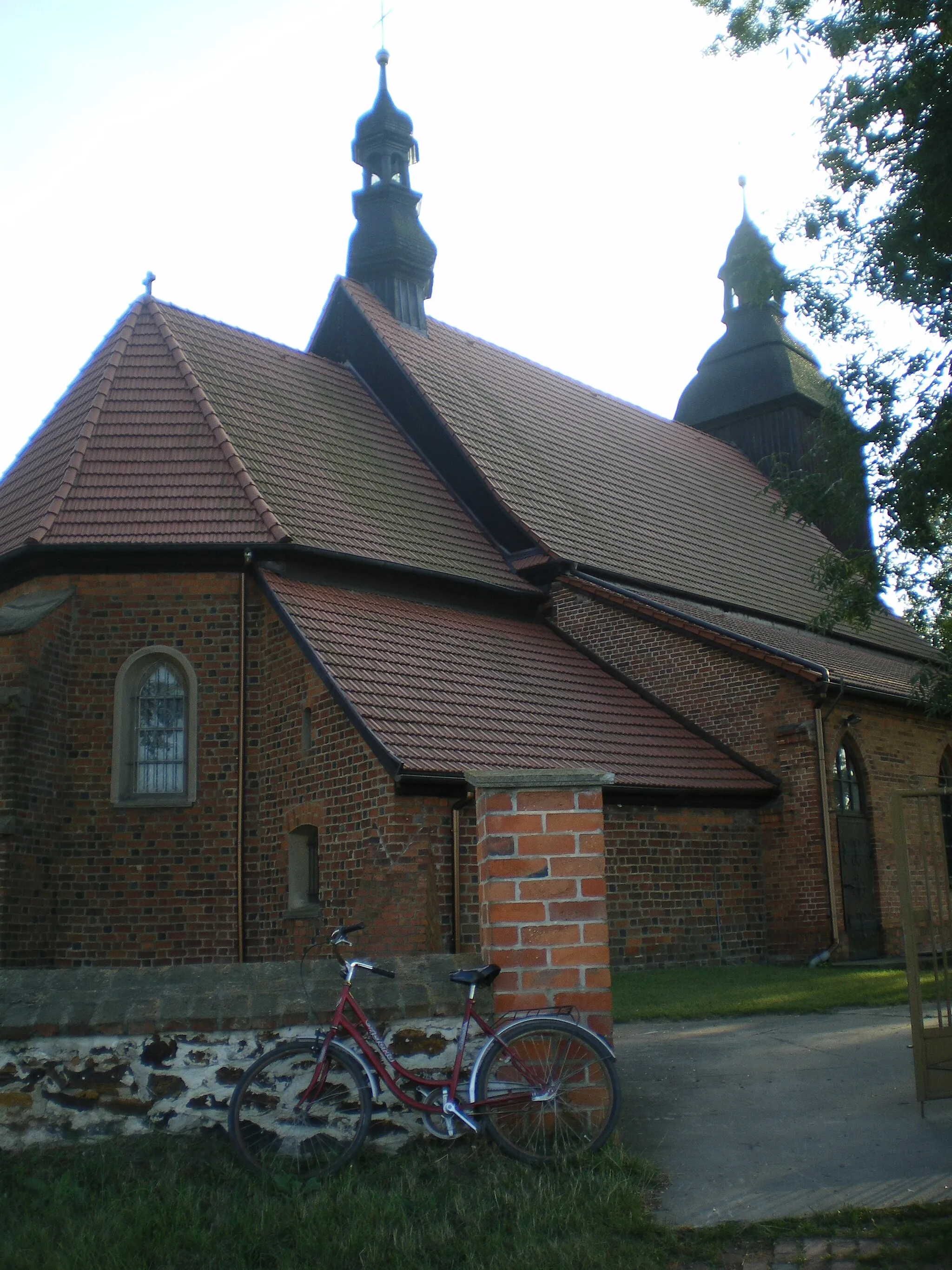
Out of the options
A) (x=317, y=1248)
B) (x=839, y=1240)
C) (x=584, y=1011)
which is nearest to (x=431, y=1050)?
(x=584, y=1011)

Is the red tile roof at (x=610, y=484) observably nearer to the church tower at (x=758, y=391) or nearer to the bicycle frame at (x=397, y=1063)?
the church tower at (x=758, y=391)

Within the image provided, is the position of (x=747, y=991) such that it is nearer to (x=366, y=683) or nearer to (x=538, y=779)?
(x=366, y=683)

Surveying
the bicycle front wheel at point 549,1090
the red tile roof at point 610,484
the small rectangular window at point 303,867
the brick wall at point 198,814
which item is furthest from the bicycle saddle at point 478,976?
the red tile roof at point 610,484

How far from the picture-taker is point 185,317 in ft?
58.2

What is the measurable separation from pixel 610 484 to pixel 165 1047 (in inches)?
669

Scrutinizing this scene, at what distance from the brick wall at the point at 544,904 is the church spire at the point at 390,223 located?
56.0ft

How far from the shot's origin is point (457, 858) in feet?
39.3

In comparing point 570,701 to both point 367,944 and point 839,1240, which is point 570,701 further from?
point 839,1240

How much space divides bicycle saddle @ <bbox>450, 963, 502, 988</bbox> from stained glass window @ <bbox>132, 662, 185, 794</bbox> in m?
8.79

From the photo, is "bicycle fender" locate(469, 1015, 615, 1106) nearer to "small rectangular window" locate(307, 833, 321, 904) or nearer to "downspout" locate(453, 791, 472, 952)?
"downspout" locate(453, 791, 472, 952)

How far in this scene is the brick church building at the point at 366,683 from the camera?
1244cm

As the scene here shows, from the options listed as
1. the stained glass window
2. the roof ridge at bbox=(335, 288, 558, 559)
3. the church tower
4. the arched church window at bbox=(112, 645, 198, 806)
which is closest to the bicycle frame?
the arched church window at bbox=(112, 645, 198, 806)

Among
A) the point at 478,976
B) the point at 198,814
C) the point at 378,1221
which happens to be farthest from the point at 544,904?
the point at 198,814

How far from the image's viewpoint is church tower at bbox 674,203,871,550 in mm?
27906
